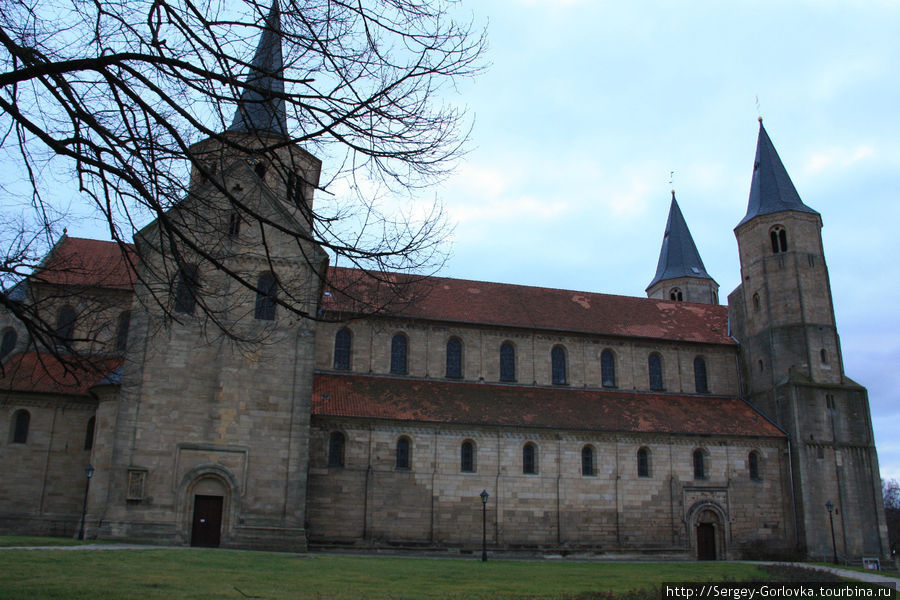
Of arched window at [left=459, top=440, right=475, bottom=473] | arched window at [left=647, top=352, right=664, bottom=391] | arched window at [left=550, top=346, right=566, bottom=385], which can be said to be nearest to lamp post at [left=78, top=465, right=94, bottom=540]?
arched window at [left=459, top=440, right=475, bottom=473]

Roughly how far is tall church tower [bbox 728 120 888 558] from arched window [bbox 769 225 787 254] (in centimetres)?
6

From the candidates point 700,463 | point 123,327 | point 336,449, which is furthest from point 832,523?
point 123,327

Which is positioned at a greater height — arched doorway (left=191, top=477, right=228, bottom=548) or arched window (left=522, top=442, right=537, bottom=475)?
arched window (left=522, top=442, right=537, bottom=475)

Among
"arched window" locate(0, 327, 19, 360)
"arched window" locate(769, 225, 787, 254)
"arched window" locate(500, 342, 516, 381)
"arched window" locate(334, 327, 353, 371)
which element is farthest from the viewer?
"arched window" locate(769, 225, 787, 254)

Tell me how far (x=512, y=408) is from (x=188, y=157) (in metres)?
29.9

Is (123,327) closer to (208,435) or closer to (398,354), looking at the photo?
(208,435)

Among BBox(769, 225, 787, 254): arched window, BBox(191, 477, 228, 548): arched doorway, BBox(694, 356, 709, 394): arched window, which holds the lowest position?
BBox(191, 477, 228, 548): arched doorway

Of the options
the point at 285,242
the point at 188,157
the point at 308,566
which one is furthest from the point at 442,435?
the point at 188,157

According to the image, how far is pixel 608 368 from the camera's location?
41844 millimetres

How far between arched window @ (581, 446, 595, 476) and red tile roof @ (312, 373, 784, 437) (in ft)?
4.11

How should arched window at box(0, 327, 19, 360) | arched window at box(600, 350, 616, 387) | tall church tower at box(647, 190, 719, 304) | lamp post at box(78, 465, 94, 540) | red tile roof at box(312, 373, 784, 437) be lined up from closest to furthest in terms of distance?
lamp post at box(78, 465, 94, 540), red tile roof at box(312, 373, 784, 437), arched window at box(0, 327, 19, 360), arched window at box(600, 350, 616, 387), tall church tower at box(647, 190, 719, 304)

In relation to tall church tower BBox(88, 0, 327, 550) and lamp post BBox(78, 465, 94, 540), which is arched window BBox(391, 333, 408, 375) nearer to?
tall church tower BBox(88, 0, 327, 550)

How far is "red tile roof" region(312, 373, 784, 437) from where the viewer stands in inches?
1366

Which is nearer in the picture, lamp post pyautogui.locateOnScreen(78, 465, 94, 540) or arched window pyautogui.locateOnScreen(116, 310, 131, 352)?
lamp post pyautogui.locateOnScreen(78, 465, 94, 540)
